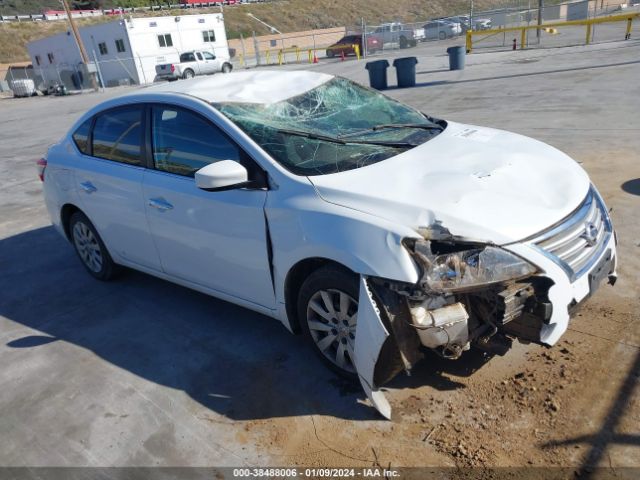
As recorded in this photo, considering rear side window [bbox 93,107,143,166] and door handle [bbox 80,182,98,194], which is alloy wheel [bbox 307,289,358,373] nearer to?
rear side window [bbox 93,107,143,166]

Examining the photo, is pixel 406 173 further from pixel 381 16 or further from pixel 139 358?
pixel 381 16

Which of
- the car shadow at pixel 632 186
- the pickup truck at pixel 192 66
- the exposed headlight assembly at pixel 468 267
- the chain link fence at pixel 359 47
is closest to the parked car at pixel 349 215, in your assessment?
the exposed headlight assembly at pixel 468 267

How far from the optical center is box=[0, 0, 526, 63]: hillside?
5797 cm

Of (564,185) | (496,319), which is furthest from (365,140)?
(496,319)

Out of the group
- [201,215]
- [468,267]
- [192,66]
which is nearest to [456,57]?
[201,215]

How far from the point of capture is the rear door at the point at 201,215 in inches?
137

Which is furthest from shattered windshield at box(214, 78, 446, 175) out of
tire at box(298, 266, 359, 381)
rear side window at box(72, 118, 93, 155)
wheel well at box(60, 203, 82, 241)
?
wheel well at box(60, 203, 82, 241)

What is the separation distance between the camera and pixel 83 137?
4.93 m

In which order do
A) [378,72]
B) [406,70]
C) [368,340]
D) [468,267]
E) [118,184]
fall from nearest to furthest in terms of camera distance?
[468,267] → [368,340] → [118,184] → [406,70] → [378,72]

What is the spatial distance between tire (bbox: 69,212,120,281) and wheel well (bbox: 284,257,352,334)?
7.78 feet

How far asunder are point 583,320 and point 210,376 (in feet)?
8.61

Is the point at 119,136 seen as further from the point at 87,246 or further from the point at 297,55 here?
the point at 297,55

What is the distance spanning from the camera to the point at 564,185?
10.7 feet

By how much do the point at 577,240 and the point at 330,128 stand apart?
5.88 ft
